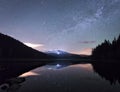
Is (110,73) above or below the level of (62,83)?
above

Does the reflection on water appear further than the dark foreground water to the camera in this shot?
Yes

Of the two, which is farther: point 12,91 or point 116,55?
point 116,55

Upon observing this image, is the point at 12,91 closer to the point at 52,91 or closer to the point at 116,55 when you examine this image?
the point at 52,91

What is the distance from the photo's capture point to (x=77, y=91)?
35500 mm

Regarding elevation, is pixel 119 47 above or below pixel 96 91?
above

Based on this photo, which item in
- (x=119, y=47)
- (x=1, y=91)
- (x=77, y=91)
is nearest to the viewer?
→ (x=1, y=91)

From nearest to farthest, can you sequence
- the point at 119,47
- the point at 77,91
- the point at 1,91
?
the point at 1,91 → the point at 77,91 → the point at 119,47

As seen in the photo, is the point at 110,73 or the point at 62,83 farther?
the point at 110,73

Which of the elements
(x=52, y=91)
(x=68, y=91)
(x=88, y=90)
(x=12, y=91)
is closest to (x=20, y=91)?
(x=12, y=91)

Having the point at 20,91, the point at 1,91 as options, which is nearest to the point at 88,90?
the point at 20,91

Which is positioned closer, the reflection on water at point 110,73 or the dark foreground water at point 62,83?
the dark foreground water at point 62,83

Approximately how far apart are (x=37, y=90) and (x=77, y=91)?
22.8 ft

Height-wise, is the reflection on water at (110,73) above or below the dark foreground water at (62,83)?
above

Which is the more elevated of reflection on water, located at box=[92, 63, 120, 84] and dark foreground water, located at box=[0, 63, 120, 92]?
reflection on water, located at box=[92, 63, 120, 84]
